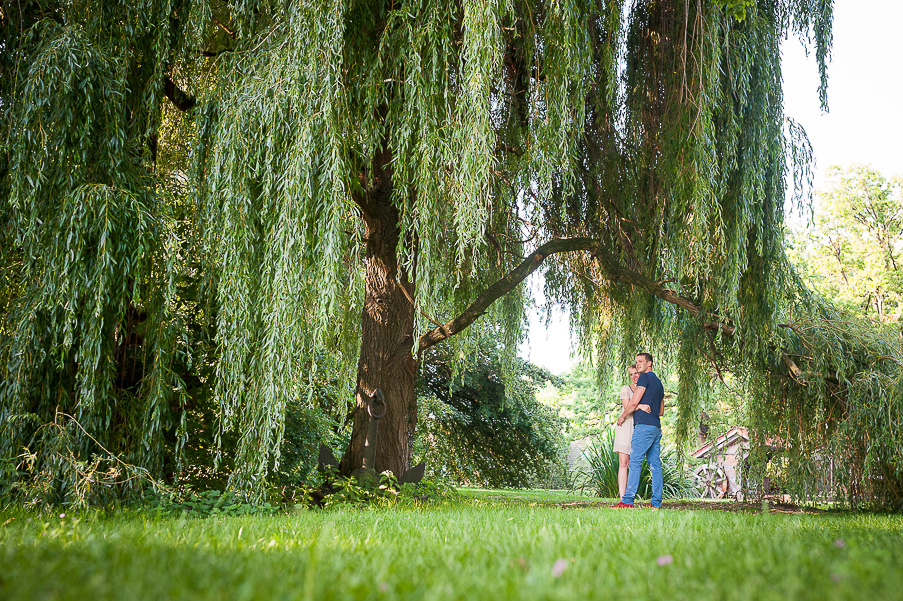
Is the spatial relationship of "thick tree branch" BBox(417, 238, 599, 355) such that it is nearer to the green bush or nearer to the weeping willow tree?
the weeping willow tree

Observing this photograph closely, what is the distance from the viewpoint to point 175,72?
225 inches

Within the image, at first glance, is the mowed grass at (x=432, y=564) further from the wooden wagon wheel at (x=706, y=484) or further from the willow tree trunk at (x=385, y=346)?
the wooden wagon wheel at (x=706, y=484)

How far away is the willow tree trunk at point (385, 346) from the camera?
6539 mm

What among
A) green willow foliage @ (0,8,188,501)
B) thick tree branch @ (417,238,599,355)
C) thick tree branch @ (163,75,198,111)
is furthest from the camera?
thick tree branch @ (417,238,599,355)

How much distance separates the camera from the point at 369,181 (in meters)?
5.51

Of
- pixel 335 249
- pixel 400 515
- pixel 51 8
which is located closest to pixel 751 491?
pixel 400 515

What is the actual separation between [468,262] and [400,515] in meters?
2.92

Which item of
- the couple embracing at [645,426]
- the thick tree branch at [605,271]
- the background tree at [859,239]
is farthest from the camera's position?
the background tree at [859,239]

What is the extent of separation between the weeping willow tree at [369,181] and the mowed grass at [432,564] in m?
1.43

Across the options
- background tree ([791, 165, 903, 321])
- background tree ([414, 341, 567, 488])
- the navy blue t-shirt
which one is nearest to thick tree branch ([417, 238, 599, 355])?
the navy blue t-shirt

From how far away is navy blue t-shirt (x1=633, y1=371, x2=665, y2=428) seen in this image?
251 inches

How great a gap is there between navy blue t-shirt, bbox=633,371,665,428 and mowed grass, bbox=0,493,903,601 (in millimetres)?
3130

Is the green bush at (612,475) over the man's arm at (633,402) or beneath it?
beneath

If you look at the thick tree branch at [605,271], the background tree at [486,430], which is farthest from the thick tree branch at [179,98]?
the background tree at [486,430]
